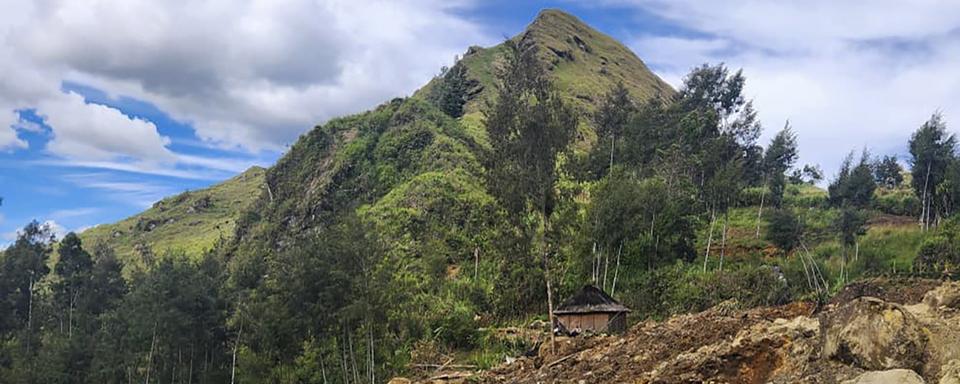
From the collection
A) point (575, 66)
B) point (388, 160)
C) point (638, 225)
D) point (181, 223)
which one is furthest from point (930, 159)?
point (181, 223)

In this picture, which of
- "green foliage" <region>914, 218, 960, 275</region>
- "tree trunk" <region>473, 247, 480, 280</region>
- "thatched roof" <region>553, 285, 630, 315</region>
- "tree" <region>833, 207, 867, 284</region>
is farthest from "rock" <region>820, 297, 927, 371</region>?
"tree" <region>833, 207, 867, 284</region>

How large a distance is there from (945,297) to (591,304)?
11972mm

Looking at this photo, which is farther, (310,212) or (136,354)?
(310,212)

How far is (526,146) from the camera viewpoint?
1772 cm

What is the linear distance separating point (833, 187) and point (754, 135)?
521 centimetres

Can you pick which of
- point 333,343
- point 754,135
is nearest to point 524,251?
point 333,343

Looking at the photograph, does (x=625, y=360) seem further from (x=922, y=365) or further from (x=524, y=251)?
(x=524, y=251)

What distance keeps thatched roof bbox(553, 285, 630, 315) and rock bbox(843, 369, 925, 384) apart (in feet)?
44.7

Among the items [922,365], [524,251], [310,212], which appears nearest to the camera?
[922,365]

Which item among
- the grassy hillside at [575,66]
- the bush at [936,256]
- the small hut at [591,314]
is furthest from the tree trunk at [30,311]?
the bush at [936,256]

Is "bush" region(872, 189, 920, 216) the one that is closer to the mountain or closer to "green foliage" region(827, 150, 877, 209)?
"green foliage" region(827, 150, 877, 209)

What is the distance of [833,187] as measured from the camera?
36.3 m

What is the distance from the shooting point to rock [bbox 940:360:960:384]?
5.05 meters

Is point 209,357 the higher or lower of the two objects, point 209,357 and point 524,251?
the lower
